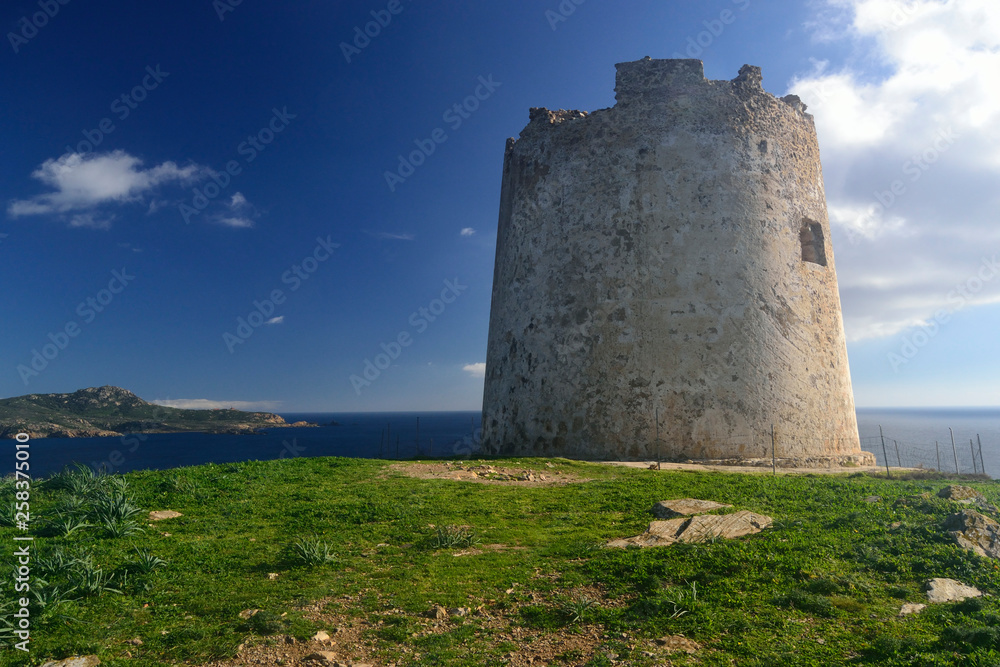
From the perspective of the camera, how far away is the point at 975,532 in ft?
20.1

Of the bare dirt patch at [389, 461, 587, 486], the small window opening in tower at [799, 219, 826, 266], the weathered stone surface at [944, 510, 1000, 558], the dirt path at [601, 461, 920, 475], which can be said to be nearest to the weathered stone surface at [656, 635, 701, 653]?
the weathered stone surface at [944, 510, 1000, 558]

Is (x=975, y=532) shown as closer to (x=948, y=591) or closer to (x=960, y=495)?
(x=948, y=591)

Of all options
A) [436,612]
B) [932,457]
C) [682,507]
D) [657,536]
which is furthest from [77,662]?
[932,457]

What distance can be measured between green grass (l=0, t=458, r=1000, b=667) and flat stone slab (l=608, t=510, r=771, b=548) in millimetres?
299

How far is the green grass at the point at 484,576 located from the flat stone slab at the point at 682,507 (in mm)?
448

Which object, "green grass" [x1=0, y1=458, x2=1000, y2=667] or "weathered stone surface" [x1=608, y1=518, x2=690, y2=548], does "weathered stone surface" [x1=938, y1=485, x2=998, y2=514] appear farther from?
"weathered stone surface" [x1=608, y1=518, x2=690, y2=548]

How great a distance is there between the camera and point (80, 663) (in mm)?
4195

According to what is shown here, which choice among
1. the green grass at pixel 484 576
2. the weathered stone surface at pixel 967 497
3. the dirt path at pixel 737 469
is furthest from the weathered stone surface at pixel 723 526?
the dirt path at pixel 737 469

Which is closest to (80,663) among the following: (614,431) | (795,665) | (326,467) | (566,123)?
(795,665)

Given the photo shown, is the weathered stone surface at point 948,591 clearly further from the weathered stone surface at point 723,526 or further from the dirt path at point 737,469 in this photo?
the dirt path at point 737,469

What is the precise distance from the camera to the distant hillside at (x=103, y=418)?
9925 centimetres

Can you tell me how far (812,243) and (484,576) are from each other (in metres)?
16.1

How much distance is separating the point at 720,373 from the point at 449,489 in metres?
8.65

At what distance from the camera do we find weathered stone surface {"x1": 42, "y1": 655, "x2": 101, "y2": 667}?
4.15 metres
